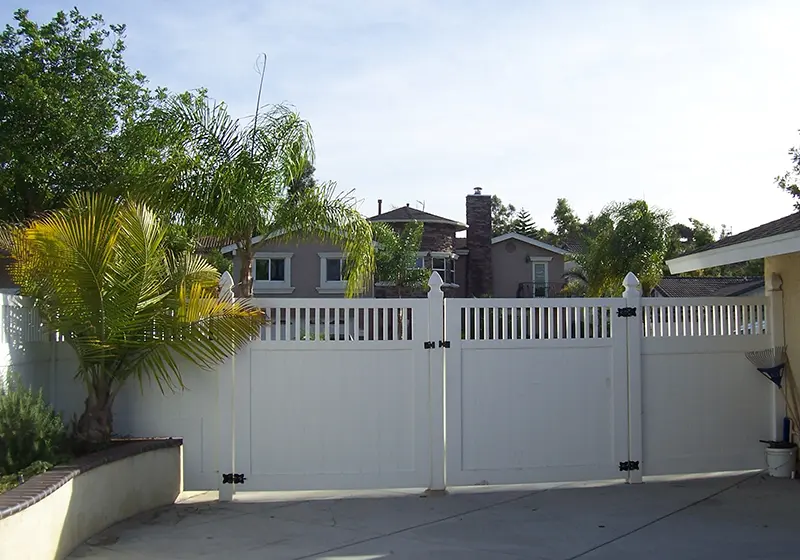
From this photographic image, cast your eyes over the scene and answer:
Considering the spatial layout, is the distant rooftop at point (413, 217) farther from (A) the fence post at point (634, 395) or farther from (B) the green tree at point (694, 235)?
(A) the fence post at point (634, 395)

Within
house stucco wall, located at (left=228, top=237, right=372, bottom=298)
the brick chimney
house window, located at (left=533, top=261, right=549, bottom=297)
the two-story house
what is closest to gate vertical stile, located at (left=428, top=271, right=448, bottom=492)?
house stucco wall, located at (left=228, top=237, right=372, bottom=298)

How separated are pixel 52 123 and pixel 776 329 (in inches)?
620

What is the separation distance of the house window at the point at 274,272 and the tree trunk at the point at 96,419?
83.9ft

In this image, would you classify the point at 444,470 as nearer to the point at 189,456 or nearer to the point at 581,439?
the point at 581,439

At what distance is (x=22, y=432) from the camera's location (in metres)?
6.36

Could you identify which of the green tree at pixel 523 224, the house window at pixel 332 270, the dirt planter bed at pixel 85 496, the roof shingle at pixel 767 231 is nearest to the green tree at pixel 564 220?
the green tree at pixel 523 224

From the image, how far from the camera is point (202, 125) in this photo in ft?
30.9

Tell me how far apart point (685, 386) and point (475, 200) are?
28654 millimetres

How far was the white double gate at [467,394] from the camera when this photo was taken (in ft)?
26.2

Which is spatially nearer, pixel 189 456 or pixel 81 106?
pixel 189 456

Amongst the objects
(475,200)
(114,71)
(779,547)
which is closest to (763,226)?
(779,547)

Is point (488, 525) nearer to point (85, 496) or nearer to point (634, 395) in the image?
point (634, 395)

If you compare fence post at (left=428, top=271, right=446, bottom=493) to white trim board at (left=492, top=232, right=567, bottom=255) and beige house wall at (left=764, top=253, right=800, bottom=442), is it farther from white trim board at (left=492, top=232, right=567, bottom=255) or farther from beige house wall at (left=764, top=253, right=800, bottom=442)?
white trim board at (left=492, top=232, right=567, bottom=255)

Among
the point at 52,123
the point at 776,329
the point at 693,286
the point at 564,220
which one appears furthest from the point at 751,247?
the point at 564,220
